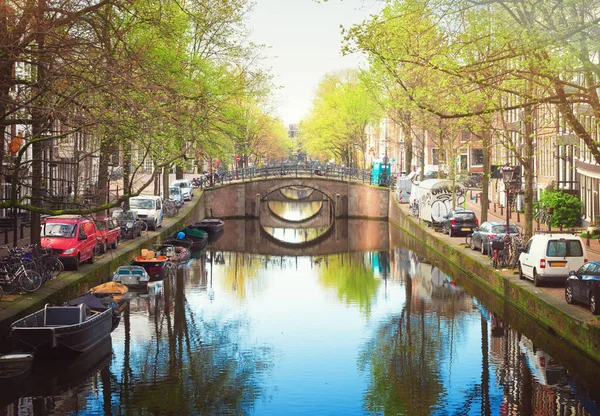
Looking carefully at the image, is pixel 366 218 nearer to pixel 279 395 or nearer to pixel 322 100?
pixel 322 100

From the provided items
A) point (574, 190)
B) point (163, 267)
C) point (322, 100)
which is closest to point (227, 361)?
point (163, 267)

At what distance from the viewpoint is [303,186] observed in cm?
7775

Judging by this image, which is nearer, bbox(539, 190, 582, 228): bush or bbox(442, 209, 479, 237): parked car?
bbox(442, 209, 479, 237): parked car

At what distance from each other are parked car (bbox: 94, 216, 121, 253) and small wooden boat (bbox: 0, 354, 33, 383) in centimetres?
1787

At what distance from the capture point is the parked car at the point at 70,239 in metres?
32.5

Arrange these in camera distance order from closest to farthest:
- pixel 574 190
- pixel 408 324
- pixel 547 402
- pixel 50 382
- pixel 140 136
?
1. pixel 547 402
2. pixel 50 382
3. pixel 140 136
4. pixel 408 324
5. pixel 574 190

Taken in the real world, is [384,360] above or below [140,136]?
below

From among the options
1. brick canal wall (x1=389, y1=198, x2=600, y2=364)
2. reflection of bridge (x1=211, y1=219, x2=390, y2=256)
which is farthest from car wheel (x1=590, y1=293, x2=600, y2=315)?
reflection of bridge (x1=211, y1=219, x2=390, y2=256)

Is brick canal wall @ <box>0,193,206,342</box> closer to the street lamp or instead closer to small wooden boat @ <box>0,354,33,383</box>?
small wooden boat @ <box>0,354,33,383</box>

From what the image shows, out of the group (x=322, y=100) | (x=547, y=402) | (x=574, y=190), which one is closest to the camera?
(x=547, y=402)

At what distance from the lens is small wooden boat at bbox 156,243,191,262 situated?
4384 centimetres

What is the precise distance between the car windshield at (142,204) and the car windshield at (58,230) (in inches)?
656

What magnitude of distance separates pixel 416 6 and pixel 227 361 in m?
9.83

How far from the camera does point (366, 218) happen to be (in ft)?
252
